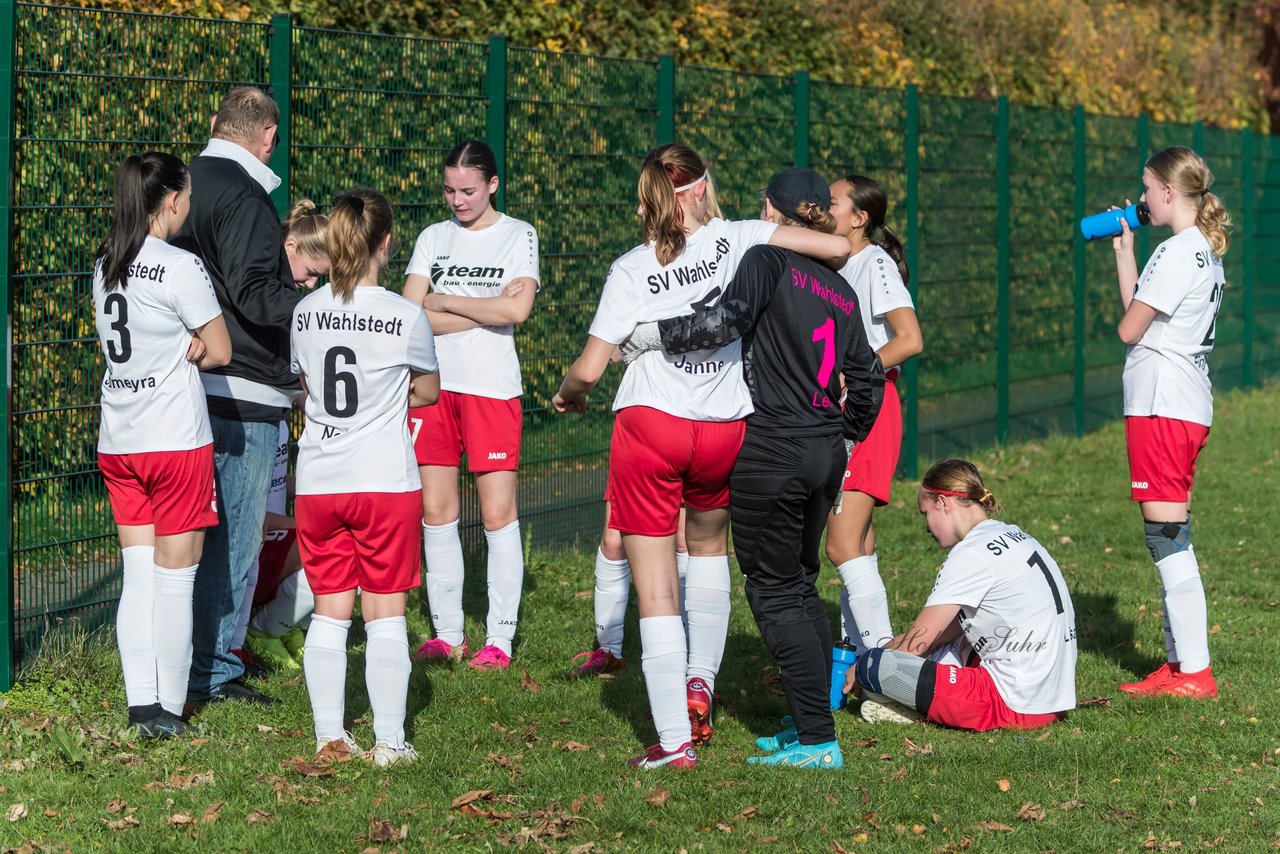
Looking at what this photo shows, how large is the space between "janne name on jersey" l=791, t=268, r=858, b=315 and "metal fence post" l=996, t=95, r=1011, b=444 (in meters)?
8.11

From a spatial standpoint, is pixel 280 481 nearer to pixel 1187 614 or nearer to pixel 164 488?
pixel 164 488

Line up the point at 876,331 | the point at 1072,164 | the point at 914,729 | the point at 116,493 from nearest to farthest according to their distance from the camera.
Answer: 1. the point at 116,493
2. the point at 914,729
3. the point at 876,331
4. the point at 1072,164

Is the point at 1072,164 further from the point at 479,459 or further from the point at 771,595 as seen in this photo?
the point at 771,595

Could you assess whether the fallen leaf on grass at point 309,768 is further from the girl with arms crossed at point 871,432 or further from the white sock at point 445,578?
the girl with arms crossed at point 871,432

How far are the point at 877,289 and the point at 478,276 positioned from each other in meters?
1.70

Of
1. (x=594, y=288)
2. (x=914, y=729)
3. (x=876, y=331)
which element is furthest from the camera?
(x=594, y=288)

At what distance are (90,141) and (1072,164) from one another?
10.1 m

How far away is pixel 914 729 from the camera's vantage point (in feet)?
20.0

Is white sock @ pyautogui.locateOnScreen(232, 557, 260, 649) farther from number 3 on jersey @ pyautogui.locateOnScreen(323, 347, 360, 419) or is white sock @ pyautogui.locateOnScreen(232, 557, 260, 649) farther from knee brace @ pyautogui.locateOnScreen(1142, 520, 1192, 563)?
knee brace @ pyautogui.locateOnScreen(1142, 520, 1192, 563)

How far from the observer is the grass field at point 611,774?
4945 mm

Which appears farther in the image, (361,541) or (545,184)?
(545,184)

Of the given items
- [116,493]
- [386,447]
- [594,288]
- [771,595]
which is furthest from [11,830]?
[594,288]

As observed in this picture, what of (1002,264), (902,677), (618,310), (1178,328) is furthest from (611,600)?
(1002,264)

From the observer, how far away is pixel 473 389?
6859 mm
